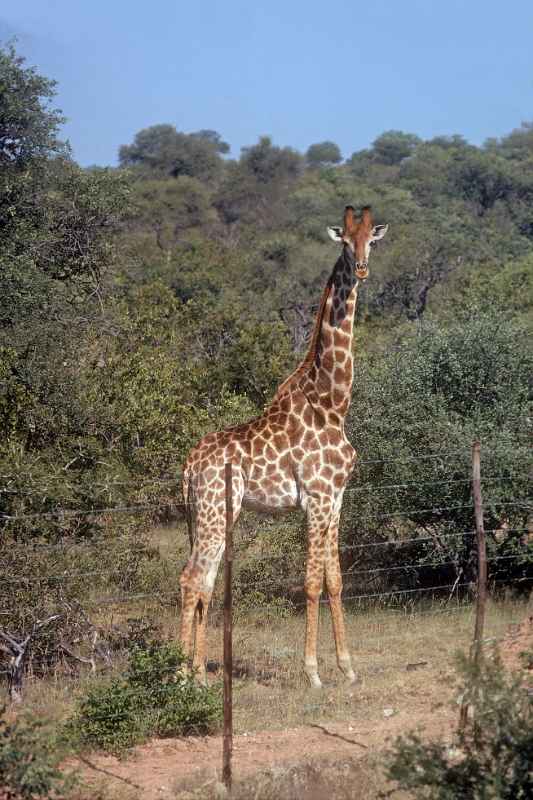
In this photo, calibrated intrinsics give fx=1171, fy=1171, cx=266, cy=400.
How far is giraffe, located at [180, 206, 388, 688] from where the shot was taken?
32.1 ft

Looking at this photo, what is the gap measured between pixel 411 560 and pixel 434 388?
202cm

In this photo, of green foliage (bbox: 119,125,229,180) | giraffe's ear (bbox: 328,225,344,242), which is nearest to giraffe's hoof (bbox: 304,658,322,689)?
giraffe's ear (bbox: 328,225,344,242)

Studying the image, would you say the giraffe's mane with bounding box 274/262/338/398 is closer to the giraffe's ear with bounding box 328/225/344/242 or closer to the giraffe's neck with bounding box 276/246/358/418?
the giraffe's neck with bounding box 276/246/358/418

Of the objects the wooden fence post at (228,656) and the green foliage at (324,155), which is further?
the green foliage at (324,155)

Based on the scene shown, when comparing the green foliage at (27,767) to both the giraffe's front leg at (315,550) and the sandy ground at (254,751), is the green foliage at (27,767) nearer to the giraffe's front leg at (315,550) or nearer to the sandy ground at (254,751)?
the sandy ground at (254,751)

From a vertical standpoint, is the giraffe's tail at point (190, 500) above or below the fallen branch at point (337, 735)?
above

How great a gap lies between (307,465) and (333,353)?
1.06m

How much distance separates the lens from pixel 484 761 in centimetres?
614

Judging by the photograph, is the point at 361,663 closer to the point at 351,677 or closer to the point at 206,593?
the point at 351,677

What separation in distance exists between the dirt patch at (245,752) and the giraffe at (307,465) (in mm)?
1288

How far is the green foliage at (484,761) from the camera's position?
19.5 ft

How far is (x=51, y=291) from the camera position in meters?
13.8

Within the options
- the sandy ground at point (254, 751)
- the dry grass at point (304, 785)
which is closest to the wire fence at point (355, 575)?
the sandy ground at point (254, 751)

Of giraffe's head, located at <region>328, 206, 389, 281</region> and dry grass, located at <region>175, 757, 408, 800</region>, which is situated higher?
giraffe's head, located at <region>328, 206, 389, 281</region>
